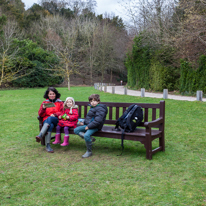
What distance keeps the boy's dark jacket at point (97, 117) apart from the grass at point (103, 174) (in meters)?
0.62

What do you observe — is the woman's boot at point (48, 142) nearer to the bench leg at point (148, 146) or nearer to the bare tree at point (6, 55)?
the bench leg at point (148, 146)

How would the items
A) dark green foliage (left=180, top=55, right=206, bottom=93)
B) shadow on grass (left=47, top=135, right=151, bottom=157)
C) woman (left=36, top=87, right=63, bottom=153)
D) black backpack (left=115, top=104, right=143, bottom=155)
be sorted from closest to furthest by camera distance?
1. black backpack (left=115, top=104, right=143, bottom=155)
2. shadow on grass (left=47, top=135, right=151, bottom=157)
3. woman (left=36, top=87, right=63, bottom=153)
4. dark green foliage (left=180, top=55, right=206, bottom=93)

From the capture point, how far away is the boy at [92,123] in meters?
4.66

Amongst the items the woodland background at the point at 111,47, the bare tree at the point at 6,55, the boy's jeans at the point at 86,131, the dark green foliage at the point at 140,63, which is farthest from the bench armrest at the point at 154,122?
the bare tree at the point at 6,55

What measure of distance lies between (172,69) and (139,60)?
5265 mm

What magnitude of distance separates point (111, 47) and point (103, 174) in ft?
143

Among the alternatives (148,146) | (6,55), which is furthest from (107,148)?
(6,55)

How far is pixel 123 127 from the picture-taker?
4652mm

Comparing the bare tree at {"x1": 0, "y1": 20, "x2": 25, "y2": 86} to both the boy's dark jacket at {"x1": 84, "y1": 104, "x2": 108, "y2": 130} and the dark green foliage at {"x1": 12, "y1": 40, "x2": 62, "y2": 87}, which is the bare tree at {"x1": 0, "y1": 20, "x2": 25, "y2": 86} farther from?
the boy's dark jacket at {"x1": 84, "y1": 104, "x2": 108, "y2": 130}

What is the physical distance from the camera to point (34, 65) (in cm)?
3506

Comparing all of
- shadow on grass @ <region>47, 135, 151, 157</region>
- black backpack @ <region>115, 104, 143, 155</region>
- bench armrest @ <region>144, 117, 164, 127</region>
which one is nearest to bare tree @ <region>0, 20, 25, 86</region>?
shadow on grass @ <region>47, 135, 151, 157</region>

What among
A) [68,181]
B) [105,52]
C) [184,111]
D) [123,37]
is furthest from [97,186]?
[123,37]

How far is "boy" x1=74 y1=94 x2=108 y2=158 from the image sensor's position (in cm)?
466

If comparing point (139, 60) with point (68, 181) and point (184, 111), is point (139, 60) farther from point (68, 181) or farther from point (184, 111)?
point (68, 181)
